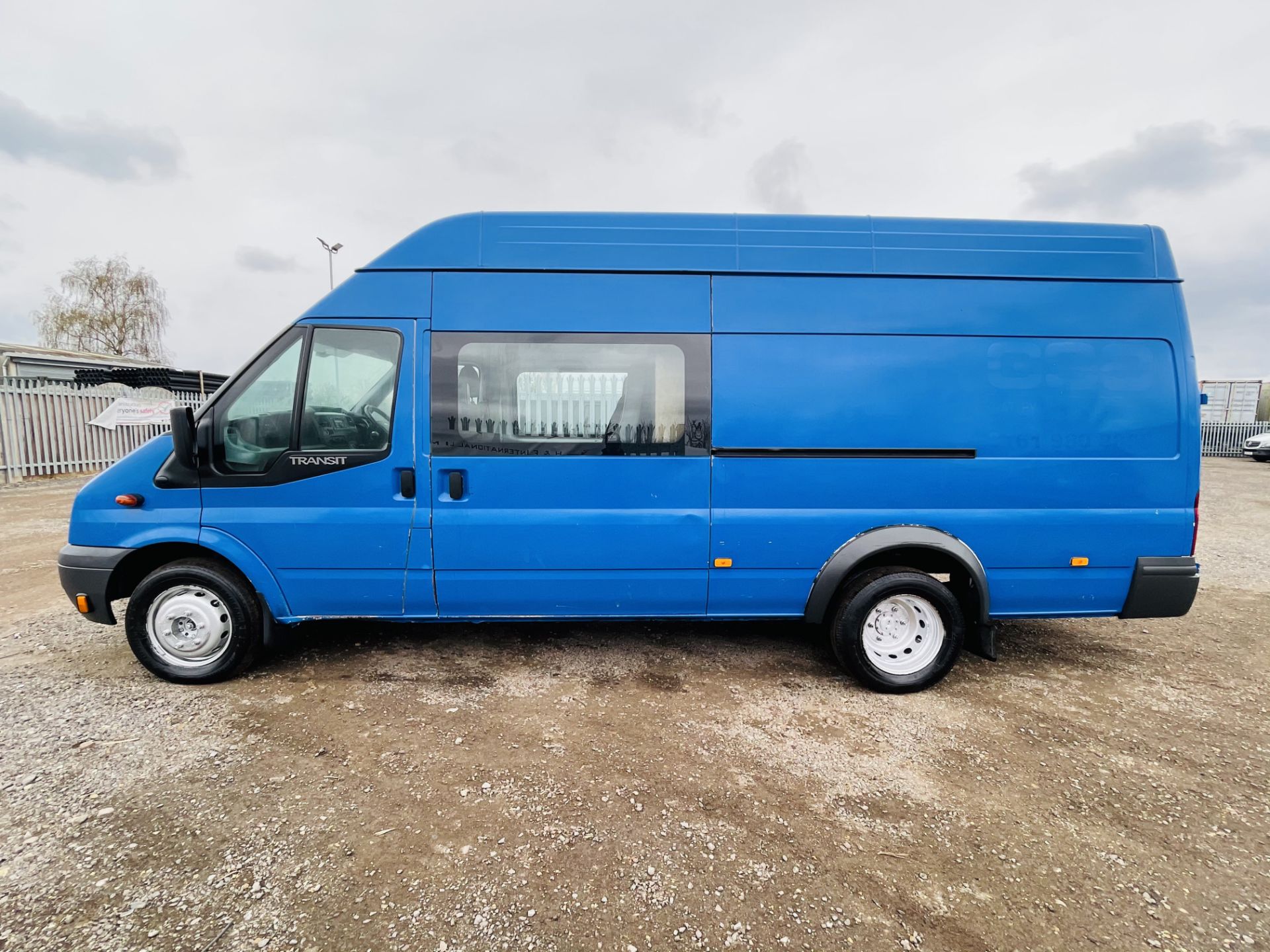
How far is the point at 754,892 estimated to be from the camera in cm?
192

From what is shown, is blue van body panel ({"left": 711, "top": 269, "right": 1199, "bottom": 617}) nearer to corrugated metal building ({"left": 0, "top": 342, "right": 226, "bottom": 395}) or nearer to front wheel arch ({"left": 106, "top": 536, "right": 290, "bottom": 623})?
front wheel arch ({"left": 106, "top": 536, "right": 290, "bottom": 623})

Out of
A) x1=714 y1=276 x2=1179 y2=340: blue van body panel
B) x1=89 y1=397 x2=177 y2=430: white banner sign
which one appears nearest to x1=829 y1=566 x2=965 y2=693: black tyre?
x1=714 y1=276 x2=1179 y2=340: blue van body panel

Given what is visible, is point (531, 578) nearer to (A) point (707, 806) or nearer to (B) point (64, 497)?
(A) point (707, 806)

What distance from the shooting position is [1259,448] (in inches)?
704

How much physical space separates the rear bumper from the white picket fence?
42.9 ft

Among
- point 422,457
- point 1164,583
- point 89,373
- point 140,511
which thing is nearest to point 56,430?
point 89,373

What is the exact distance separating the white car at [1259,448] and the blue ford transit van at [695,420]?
22.5m

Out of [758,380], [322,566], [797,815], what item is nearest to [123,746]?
[322,566]

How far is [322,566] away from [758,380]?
2729 mm

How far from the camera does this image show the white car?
1778 cm

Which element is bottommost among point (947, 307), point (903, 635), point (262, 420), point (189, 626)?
point (903, 635)

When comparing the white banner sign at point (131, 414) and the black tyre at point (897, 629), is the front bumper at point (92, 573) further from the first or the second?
the white banner sign at point (131, 414)

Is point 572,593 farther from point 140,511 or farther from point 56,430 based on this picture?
point 56,430

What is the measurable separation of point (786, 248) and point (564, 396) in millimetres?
1546
